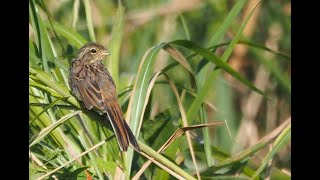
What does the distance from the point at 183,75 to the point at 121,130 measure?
7.20 ft

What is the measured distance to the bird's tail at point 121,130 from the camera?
3.52 m

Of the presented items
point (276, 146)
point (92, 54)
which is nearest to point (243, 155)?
point (276, 146)

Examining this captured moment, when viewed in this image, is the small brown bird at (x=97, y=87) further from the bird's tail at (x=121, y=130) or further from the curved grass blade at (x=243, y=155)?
the curved grass blade at (x=243, y=155)

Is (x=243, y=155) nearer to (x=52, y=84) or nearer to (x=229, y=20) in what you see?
(x=229, y=20)

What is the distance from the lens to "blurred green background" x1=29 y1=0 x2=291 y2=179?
3.94 meters

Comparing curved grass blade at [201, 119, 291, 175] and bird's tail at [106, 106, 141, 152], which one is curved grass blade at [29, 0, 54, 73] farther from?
curved grass blade at [201, 119, 291, 175]

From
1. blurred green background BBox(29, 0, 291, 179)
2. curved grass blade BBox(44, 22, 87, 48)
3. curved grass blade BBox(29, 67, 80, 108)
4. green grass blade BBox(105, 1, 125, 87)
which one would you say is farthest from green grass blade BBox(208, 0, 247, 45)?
curved grass blade BBox(29, 67, 80, 108)

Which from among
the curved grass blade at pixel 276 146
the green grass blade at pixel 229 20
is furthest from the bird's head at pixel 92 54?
the curved grass blade at pixel 276 146

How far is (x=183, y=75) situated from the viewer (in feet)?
18.9

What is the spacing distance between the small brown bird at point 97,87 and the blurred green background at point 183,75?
0.24 ft

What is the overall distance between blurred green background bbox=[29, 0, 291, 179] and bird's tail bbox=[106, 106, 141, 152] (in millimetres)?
121
